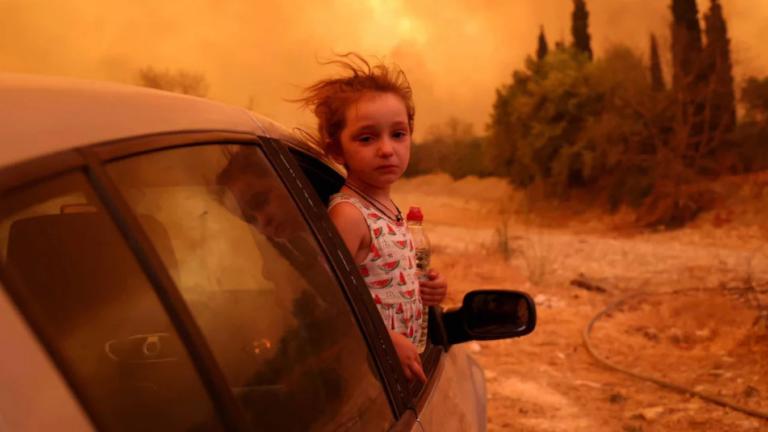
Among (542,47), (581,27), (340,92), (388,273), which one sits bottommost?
(388,273)

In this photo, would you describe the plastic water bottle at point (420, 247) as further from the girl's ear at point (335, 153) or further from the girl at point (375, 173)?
the girl's ear at point (335, 153)

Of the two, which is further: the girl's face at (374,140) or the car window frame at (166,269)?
the girl's face at (374,140)

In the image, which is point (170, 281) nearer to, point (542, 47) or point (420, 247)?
point (420, 247)

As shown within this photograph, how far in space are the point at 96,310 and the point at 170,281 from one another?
92mm

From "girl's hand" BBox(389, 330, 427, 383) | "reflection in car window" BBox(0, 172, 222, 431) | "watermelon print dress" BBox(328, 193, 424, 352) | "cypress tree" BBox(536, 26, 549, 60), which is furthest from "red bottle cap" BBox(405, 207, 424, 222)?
"cypress tree" BBox(536, 26, 549, 60)

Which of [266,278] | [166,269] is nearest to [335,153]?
[266,278]

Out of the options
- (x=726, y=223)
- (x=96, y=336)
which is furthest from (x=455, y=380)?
(x=726, y=223)

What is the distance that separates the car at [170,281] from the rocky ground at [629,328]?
337cm

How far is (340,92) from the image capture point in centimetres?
182

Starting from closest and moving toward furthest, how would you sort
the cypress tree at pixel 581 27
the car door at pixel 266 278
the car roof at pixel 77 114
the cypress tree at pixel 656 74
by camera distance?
the car roof at pixel 77 114, the car door at pixel 266 278, the cypress tree at pixel 656 74, the cypress tree at pixel 581 27

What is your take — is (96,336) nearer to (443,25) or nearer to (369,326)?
(369,326)

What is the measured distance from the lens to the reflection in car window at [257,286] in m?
0.84

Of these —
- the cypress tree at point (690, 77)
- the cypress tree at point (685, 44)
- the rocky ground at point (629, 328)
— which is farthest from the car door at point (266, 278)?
the cypress tree at point (685, 44)

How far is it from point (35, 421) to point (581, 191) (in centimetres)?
1892
